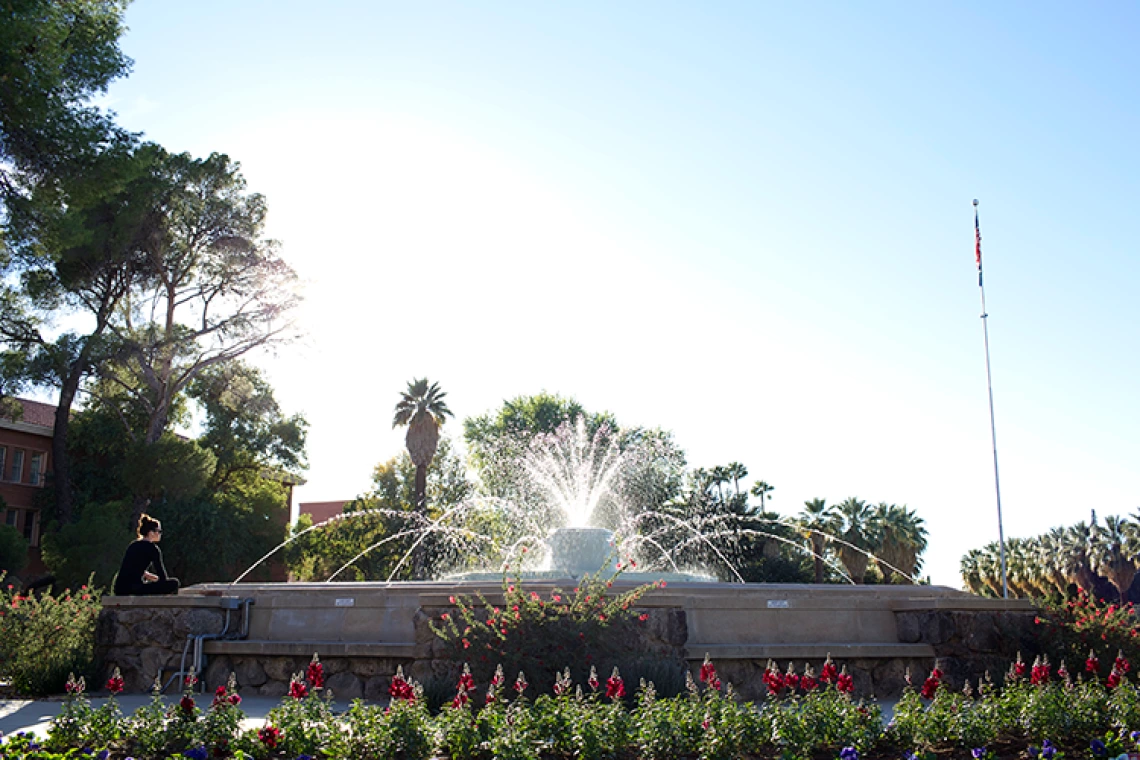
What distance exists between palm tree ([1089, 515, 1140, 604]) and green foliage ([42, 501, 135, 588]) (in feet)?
126

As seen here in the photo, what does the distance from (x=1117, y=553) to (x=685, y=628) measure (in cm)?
4198

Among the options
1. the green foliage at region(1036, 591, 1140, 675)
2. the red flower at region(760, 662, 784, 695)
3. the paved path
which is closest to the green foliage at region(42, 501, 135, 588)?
the paved path

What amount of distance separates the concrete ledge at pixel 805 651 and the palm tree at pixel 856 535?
35.2 metres

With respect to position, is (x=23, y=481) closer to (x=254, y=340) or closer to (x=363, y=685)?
(x=254, y=340)

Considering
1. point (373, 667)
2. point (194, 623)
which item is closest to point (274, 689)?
point (194, 623)

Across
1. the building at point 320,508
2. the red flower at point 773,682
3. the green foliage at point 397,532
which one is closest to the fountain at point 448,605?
the red flower at point 773,682

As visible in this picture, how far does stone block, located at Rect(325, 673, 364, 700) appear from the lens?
9680mm

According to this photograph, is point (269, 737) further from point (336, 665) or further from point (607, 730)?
point (336, 665)

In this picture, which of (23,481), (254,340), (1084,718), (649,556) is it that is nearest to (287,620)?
(1084,718)

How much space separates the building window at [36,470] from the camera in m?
38.6

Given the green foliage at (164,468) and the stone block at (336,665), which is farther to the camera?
the green foliage at (164,468)

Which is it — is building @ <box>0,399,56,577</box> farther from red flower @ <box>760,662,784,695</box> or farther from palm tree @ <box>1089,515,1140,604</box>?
palm tree @ <box>1089,515,1140,604</box>

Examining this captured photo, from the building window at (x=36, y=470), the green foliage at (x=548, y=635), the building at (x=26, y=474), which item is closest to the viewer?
the green foliage at (x=548, y=635)

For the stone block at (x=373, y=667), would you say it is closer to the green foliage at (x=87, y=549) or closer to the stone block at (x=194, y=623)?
the stone block at (x=194, y=623)
